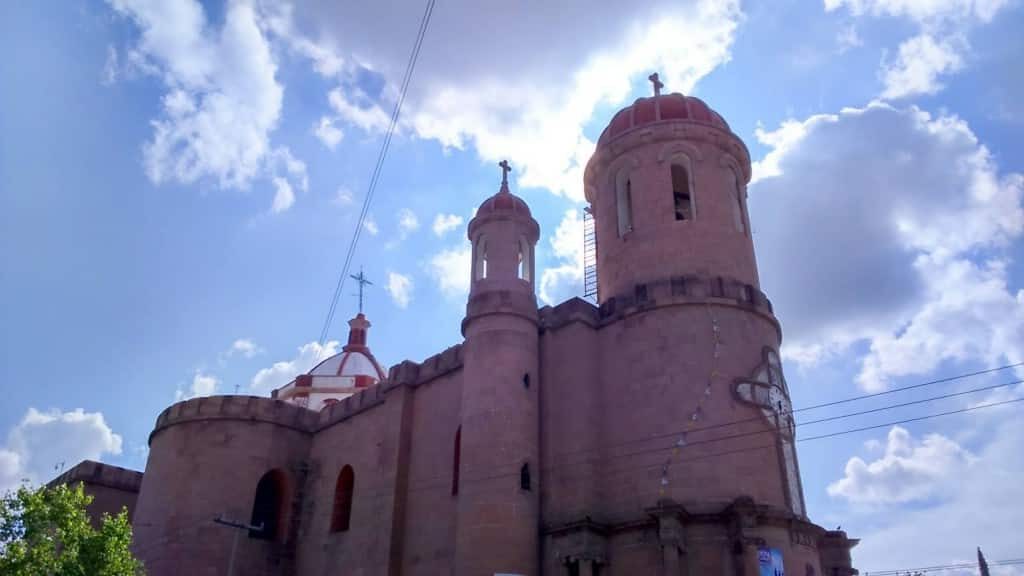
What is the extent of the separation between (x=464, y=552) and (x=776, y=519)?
308 inches

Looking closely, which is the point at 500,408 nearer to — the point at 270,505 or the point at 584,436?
the point at 584,436

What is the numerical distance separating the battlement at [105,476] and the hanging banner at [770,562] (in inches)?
1213

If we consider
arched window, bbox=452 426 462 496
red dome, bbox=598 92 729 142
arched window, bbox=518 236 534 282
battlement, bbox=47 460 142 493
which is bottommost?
arched window, bbox=452 426 462 496

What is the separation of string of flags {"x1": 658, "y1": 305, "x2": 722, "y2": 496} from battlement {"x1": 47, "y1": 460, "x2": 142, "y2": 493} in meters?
28.4

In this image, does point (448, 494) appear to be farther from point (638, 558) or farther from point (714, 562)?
point (714, 562)

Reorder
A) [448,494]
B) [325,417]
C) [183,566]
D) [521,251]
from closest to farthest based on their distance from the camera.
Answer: [448,494] → [521,251] → [183,566] → [325,417]

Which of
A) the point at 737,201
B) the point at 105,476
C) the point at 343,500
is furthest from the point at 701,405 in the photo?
the point at 105,476

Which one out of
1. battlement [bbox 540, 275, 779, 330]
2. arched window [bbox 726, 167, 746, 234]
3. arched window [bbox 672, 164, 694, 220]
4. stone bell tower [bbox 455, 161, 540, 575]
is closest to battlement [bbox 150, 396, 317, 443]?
stone bell tower [bbox 455, 161, 540, 575]

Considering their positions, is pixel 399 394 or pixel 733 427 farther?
pixel 399 394

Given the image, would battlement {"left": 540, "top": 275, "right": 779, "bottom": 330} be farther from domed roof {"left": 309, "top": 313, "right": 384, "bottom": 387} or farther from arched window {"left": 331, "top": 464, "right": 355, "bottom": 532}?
domed roof {"left": 309, "top": 313, "right": 384, "bottom": 387}

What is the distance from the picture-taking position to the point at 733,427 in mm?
21141

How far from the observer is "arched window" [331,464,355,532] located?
97.9ft

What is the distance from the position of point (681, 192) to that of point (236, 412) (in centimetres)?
1932

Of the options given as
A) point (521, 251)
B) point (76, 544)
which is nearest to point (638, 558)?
point (521, 251)
